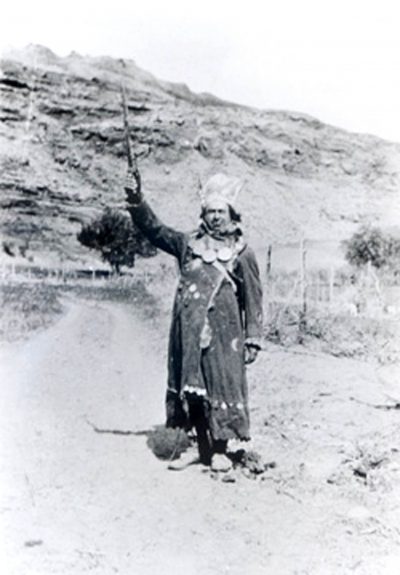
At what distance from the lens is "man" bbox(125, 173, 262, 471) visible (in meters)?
4.40

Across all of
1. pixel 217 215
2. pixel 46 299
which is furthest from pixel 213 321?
pixel 46 299

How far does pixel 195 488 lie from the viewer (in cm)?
420

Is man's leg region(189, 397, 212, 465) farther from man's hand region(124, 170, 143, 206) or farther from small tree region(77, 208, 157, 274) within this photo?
small tree region(77, 208, 157, 274)

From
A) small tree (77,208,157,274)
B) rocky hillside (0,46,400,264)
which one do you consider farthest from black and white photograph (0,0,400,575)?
rocky hillside (0,46,400,264)

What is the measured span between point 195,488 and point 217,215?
5.22 feet

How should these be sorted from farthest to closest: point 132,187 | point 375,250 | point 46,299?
point 375,250, point 46,299, point 132,187

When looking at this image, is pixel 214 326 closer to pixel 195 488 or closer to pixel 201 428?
pixel 201 428

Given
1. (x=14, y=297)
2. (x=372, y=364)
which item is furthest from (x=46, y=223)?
(x=372, y=364)

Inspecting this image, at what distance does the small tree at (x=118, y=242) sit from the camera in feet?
71.2

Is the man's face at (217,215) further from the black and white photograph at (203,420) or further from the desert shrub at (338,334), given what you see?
the desert shrub at (338,334)

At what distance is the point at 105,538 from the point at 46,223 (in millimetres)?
27368

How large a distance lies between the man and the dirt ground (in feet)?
1.08

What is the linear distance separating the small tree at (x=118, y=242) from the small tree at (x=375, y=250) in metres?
6.48

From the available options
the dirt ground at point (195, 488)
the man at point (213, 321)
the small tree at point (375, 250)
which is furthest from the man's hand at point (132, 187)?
the small tree at point (375, 250)
